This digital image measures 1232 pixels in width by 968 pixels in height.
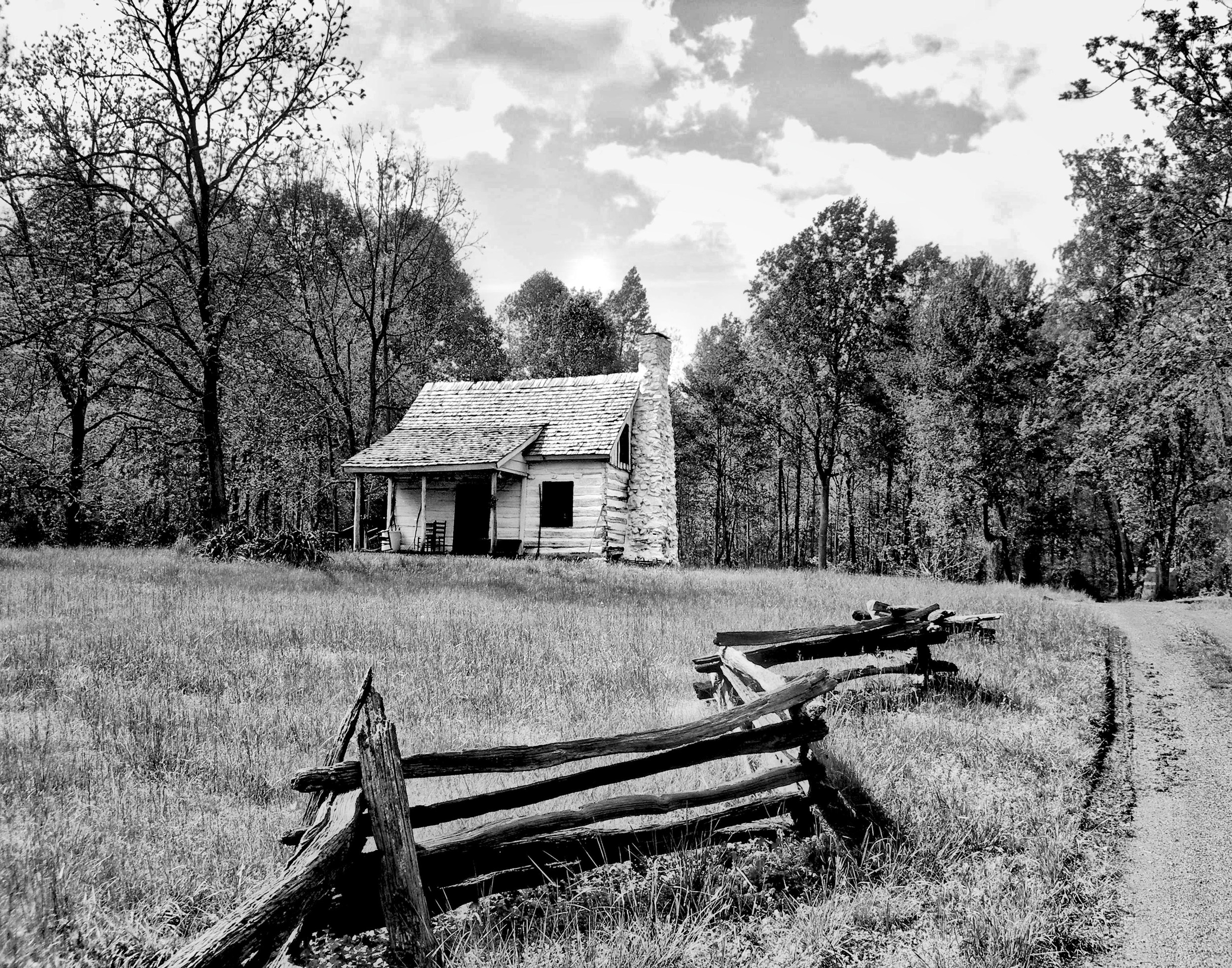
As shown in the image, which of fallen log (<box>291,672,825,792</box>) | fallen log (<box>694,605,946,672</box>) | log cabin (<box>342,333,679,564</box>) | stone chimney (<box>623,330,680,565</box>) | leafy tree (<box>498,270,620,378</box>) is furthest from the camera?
leafy tree (<box>498,270,620,378</box>)

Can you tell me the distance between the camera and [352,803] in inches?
114

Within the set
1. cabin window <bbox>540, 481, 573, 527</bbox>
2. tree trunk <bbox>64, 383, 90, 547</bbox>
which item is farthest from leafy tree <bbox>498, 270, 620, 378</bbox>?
tree trunk <bbox>64, 383, 90, 547</bbox>

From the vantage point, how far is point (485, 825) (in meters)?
3.28

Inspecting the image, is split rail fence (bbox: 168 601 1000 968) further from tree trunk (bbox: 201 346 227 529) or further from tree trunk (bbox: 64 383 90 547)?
tree trunk (bbox: 64 383 90 547)

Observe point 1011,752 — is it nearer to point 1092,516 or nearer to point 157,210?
point 157,210

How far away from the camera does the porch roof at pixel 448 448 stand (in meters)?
21.6

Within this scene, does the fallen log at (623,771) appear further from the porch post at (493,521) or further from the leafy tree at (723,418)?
the leafy tree at (723,418)

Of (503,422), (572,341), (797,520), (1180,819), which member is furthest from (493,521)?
(1180,819)

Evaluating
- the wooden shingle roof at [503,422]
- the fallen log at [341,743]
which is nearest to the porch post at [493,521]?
the wooden shingle roof at [503,422]

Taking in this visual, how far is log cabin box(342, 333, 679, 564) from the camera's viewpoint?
74.4 ft

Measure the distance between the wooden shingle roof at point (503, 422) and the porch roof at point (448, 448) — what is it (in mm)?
36

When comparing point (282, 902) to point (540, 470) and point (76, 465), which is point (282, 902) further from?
point (76, 465)

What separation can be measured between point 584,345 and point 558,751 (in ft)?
112

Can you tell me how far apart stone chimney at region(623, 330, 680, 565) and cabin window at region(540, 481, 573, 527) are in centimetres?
271
